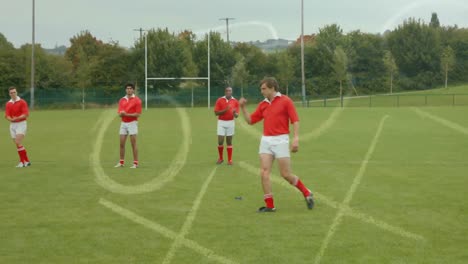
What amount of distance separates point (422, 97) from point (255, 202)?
63980 mm

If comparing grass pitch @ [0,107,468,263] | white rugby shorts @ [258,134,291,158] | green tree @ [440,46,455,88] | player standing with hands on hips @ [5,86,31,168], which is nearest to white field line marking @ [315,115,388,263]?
grass pitch @ [0,107,468,263]

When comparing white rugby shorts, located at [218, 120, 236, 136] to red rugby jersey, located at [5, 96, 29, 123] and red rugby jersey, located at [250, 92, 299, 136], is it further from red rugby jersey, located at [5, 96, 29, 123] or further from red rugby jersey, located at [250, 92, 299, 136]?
red rugby jersey, located at [250, 92, 299, 136]

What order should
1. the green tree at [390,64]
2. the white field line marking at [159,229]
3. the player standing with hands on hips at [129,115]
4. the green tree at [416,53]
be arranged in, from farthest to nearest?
the green tree at [416,53]
the green tree at [390,64]
the player standing with hands on hips at [129,115]
the white field line marking at [159,229]

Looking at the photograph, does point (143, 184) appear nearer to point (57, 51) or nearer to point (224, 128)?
point (224, 128)

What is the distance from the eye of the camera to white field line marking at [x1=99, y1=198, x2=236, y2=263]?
7.95 metres

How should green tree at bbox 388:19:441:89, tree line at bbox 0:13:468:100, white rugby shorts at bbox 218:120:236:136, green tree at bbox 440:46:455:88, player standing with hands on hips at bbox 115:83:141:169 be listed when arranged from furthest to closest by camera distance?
1. green tree at bbox 388:19:441:89
2. green tree at bbox 440:46:455:88
3. tree line at bbox 0:13:468:100
4. white rugby shorts at bbox 218:120:236:136
5. player standing with hands on hips at bbox 115:83:141:169

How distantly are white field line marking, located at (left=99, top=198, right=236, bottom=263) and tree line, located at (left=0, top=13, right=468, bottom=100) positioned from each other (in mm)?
56610

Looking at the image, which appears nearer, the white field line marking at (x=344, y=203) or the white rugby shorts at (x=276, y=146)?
the white field line marking at (x=344, y=203)

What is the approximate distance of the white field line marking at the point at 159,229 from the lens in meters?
7.95

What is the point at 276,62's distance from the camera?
264 feet

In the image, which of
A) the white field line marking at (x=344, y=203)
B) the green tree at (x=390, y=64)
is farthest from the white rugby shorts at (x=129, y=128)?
the green tree at (x=390, y=64)

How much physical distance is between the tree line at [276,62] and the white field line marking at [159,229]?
56610 millimetres

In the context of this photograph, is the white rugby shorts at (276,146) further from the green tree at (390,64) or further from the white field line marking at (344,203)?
the green tree at (390,64)

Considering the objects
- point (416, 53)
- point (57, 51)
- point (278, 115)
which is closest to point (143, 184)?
point (278, 115)
